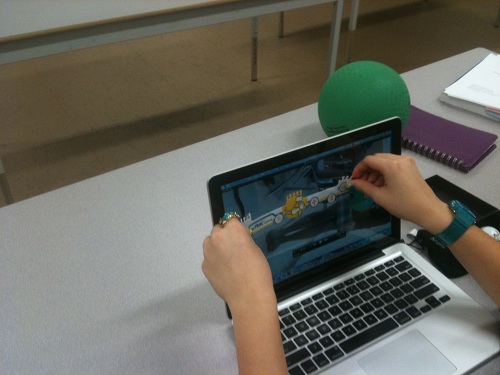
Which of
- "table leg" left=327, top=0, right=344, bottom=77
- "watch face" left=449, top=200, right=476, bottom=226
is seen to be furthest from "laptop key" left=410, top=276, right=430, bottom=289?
"table leg" left=327, top=0, right=344, bottom=77

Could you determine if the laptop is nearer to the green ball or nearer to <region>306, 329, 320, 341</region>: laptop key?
<region>306, 329, 320, 341</region>: laptop key

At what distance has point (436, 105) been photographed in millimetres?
1155

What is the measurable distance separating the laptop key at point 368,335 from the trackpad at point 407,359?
17mm

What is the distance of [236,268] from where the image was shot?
549 mm

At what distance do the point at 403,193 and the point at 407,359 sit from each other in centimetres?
23

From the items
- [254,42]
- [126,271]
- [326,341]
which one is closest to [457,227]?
[326,341]

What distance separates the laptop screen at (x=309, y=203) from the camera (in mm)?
610

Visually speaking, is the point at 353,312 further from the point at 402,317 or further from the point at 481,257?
the point at 481,257

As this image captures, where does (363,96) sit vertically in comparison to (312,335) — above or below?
above

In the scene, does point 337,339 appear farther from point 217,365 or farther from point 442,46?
point 442,46

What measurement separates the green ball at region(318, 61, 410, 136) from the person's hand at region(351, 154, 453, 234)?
20cm

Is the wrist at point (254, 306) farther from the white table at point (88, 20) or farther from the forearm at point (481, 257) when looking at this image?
the white table at point (88, 20)

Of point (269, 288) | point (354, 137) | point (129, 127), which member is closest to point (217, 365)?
point (269, 288)

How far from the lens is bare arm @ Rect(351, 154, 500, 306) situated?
637mm
